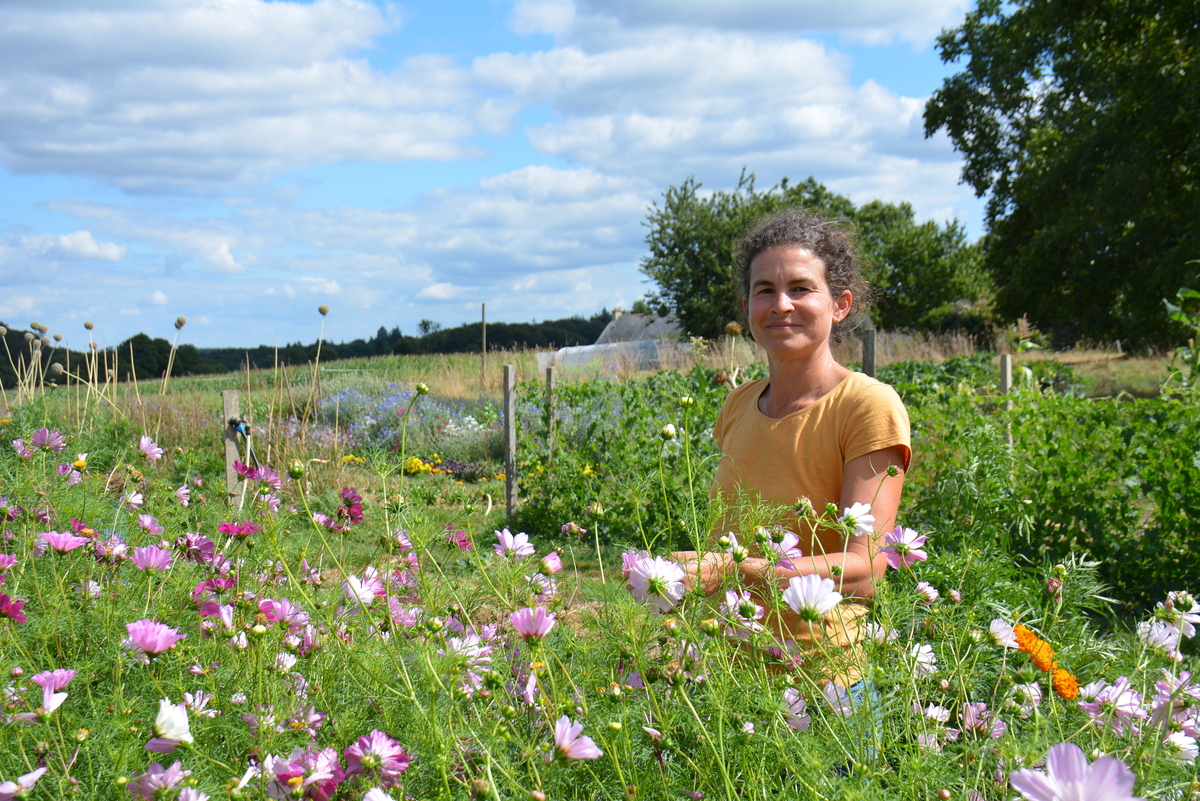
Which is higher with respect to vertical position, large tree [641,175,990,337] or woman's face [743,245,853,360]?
large tree [641,175,990,337]

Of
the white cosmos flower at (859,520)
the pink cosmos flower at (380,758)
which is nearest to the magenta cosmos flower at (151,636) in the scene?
the pink cosmos flower at (380,758)

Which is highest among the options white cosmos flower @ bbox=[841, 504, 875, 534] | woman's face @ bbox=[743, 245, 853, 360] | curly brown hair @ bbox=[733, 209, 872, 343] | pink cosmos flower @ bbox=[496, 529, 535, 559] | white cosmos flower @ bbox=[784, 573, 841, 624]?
curly brown hair @ bbox=[733, 209, 872, 343]

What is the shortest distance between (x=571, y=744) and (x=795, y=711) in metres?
0.33

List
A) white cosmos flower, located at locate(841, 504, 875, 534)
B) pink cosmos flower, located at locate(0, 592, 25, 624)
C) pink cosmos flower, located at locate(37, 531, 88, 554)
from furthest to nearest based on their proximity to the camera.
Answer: pink cosmos flower, located at locate(37, 531, 88, 554)
pink cosmos flower, located at locate(0, 592, 25, 624)
white cosmos flower, located at locate(841, 504, 875, 534)

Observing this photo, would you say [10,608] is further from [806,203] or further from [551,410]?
[806,203]

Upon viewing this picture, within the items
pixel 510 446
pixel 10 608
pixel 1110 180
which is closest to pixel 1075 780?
pixel 10 608

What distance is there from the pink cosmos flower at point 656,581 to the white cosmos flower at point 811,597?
147 millimetres

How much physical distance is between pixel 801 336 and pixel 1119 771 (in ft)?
4.02

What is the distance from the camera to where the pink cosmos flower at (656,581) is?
1024 mm

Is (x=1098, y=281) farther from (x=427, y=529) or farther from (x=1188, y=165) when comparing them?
(x=427, y=529)

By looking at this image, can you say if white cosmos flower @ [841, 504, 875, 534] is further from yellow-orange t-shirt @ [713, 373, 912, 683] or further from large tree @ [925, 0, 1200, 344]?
large tree @ [925, 0, 1200, 344]

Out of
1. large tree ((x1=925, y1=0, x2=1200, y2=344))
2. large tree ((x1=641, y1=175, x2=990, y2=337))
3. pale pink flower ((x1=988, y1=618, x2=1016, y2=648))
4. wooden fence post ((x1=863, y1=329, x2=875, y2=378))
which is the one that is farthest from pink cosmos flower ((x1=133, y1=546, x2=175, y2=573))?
large tree ((x1=641, y1=175, x2=990, y2=337))

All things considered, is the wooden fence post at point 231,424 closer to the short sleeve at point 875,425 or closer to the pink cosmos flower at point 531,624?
the short sleeve at point 875,425

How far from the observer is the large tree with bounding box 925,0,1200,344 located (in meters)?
11.3
